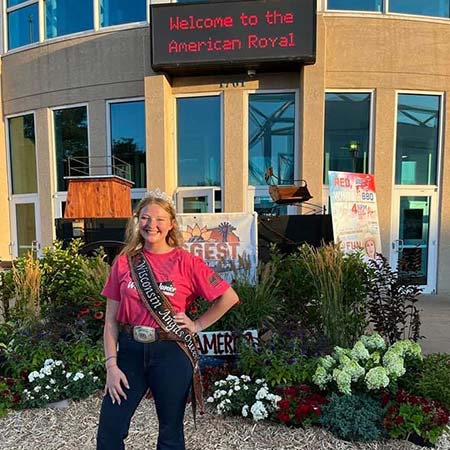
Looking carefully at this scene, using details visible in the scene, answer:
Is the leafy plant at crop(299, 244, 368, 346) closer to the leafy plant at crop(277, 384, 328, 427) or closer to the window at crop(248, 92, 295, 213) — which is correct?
the leafy plant at crop(277, 384, 328, 427)

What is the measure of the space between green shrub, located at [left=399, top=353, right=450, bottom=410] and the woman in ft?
5.34

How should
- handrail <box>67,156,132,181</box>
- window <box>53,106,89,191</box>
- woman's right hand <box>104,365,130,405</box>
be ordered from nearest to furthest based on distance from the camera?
1. woman's right hand <box>104,365,130,405</box>
2. handrail <box>67,156,132,181</box>
3. window <box>53,106,89,191</box>

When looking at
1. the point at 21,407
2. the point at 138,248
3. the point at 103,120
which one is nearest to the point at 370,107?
the point at 103,120

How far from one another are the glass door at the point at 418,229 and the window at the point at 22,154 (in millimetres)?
8019

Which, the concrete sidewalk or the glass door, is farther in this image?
the glass door

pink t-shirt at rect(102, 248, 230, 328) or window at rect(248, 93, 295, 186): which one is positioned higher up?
window at rect(248, 93, 295, 186)

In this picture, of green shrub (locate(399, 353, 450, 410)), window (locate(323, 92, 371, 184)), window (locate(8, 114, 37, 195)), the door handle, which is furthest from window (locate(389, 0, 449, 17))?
window (locate(8, 114, 37, 195))

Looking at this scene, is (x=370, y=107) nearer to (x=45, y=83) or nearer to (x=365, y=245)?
(x=365, y=245)

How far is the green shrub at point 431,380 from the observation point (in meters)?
2.51

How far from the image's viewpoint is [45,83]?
26.9 feet

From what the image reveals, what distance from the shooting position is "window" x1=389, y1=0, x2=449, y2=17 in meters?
7.03

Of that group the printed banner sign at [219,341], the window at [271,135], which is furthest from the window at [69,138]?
the printed banner sign at [219,341]

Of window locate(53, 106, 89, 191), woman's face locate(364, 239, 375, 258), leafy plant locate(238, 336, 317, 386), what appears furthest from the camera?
window locate(53, 106, 89, 191)

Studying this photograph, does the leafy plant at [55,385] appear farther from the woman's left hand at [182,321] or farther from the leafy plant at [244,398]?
the woman's left hand at [182,321]
